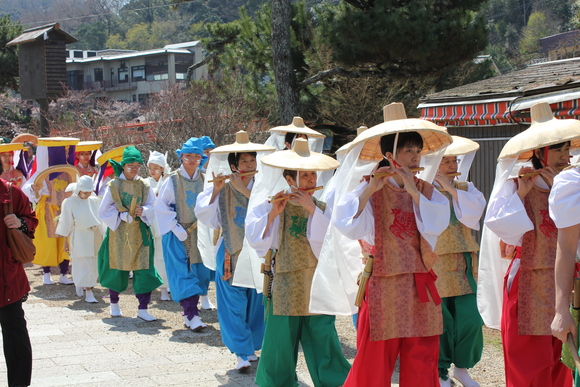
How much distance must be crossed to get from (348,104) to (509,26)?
114ft

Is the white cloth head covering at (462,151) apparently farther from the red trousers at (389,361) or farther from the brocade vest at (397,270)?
the red trousers at (389,361)

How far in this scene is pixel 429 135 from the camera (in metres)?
3.88

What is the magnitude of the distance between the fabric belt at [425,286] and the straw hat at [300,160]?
1.03m

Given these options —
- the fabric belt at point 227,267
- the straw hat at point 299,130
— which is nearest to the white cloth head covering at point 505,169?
the fabric belt at point 227,267

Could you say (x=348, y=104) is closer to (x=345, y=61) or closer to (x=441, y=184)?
(x=345, y=61)

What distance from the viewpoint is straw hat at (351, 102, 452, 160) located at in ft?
11.5

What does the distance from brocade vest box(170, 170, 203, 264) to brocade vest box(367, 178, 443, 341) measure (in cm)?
349

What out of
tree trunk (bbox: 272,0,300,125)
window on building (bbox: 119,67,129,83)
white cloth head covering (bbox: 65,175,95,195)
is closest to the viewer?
white cloth head covering (bbox: 65,175,95,195)

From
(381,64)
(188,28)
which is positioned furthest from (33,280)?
(188,28)

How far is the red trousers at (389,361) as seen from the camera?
3609mm

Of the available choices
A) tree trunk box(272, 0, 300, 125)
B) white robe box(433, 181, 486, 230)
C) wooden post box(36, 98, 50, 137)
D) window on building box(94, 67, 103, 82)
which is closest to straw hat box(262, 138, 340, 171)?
white robe box(433, 181, 486, 230)

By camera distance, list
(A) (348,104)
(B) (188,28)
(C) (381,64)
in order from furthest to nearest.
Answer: (B) (188,28)
(A) (348,104)
(C) (381,64)

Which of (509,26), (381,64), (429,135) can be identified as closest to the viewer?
(429,135)

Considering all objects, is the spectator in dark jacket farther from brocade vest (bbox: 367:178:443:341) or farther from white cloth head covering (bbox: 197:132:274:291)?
brocade vest (bbox: 367:178:443:341)
